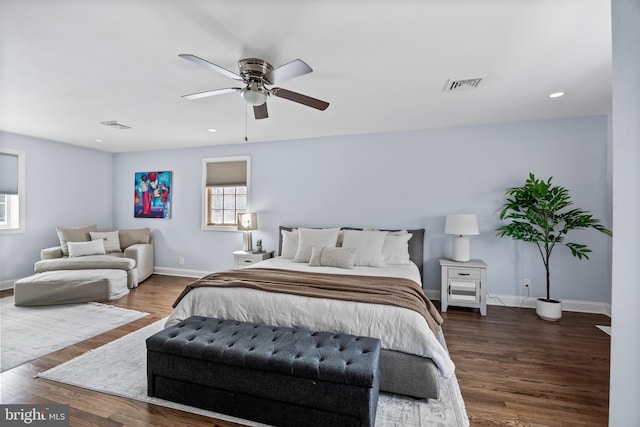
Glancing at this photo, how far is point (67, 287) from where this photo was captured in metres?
3.80

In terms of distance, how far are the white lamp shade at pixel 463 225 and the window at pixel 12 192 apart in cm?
682

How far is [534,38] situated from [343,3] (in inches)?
56.2

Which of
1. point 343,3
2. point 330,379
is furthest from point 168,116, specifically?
point 330,379

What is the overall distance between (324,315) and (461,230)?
8.09ft

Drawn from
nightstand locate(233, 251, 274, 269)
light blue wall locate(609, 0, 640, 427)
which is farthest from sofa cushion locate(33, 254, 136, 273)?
light blue wall locate(609, 0, 640, 427)

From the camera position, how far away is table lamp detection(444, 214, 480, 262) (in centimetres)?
374

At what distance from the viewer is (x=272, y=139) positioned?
16.4 feet

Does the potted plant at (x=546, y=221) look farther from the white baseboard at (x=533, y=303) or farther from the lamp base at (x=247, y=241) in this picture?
the lamp base at (x=247, y=241)

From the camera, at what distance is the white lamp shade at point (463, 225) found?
3.73 metres

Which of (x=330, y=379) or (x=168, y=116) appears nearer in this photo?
(x=330, y=379)

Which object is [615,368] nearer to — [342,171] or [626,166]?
[626,166]

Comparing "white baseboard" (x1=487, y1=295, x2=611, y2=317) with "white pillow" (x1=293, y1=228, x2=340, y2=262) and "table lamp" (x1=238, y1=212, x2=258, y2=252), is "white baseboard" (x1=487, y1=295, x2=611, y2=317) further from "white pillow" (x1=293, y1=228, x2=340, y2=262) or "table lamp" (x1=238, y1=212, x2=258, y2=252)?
"table lamp" (x1=238, y1=212, x2=258, y2=252)

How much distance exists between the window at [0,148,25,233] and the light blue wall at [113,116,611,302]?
229cm

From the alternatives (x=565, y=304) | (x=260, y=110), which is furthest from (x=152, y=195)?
(x=565, y=304)
